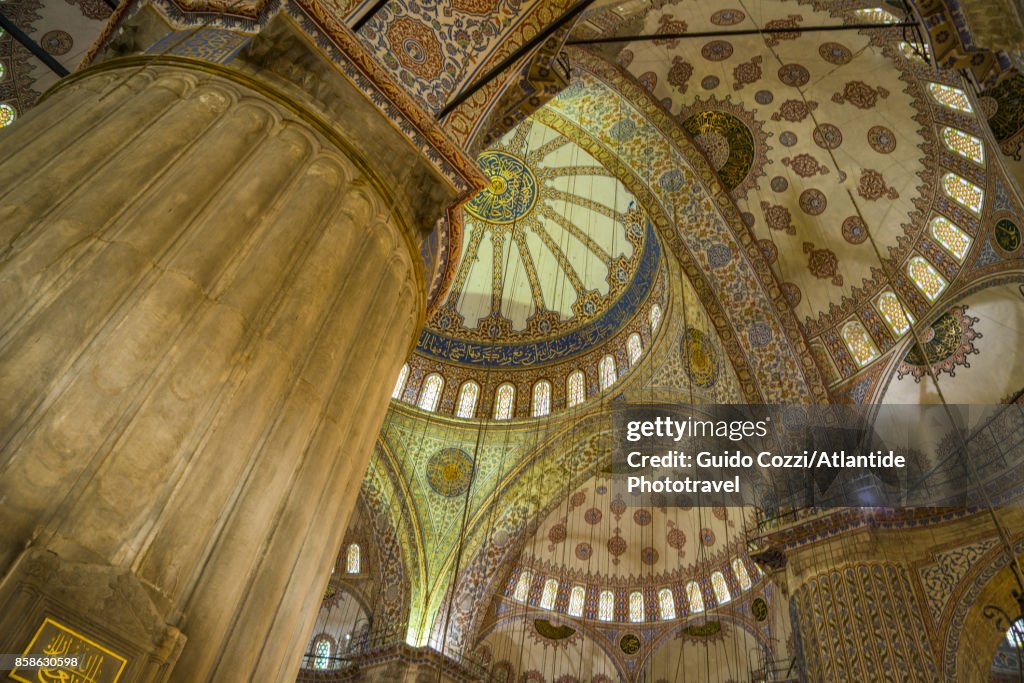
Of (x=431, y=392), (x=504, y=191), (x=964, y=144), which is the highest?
(x=504, y=191)

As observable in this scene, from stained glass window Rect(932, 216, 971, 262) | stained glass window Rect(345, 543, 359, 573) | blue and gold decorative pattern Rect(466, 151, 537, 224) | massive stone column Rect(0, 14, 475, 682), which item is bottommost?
massive stone column Rect(0, 14, 475, 682)

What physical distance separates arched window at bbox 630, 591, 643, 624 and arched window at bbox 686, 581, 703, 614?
1.09 meters

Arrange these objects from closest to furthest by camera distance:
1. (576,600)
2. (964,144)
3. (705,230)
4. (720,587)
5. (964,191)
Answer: (964,144)
(964,191)
(705,230)
(720,587)
(576,600)

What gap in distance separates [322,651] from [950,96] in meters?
14.2

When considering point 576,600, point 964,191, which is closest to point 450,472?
point 576,600

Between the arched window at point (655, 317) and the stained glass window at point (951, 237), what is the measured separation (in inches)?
188

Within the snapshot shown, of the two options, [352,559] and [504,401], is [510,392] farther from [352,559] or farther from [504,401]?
[352,559]

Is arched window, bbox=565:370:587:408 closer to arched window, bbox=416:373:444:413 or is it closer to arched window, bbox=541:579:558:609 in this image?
arched window, bbox=416:373:444:413

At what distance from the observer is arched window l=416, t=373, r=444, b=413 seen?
12906mm

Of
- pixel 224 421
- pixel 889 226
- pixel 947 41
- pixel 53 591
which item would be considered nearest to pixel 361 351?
pixel 224 421

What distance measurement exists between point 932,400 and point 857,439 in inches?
43.6

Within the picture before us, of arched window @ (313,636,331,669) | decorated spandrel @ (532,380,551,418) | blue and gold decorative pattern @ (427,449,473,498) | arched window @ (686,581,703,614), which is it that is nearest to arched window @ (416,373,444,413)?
blue and gold decorative pattern @ (427,449,473,498)

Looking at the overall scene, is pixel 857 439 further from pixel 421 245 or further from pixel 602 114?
pixel 421 245

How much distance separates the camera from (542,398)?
13.1 meters
